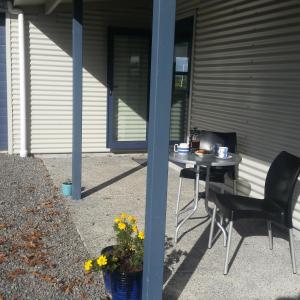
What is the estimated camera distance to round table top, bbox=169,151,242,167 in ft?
11.5

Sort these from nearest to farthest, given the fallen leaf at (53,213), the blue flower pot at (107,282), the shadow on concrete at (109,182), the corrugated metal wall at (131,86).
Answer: the blue flower pot at (107,282), the fallen leaf at (53,213), the shadow on concrete at (109,182), the corrugated metal wall at (131,86)

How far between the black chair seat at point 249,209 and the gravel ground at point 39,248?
43.0 inches

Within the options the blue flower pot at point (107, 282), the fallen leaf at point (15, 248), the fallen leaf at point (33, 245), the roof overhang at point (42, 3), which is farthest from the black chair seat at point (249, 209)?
the roof overhang at point (42, 3)

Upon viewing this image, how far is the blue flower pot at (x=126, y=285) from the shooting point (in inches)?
104

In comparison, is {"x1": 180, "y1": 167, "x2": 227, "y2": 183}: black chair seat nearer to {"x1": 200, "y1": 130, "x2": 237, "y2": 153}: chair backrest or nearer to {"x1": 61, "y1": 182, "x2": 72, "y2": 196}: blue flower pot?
{"x1": 200, "y1": 130, "x2": 237, "y2": 153}: chair backrest

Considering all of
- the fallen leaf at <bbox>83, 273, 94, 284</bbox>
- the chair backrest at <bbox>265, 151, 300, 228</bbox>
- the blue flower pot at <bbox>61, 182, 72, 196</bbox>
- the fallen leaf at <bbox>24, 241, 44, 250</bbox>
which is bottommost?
the fallen leaf at <bbox>83, 273, 94, 284</bbox>

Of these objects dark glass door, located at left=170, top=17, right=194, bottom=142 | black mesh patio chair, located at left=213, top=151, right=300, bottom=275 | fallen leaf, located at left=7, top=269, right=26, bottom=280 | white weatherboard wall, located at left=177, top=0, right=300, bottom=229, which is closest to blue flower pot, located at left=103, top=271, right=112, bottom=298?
fallen leaf, located at left=7, top=269, right=26, bottom=280

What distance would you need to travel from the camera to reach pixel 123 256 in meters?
2.82

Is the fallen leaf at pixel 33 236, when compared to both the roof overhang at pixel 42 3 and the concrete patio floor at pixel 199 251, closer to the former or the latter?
the concrete patio floor at pixel 199 251

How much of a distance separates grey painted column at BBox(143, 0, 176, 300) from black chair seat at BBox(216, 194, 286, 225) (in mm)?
908

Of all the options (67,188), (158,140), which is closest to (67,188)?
(67,188)

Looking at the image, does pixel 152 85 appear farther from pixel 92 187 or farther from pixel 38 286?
pixel 92 187

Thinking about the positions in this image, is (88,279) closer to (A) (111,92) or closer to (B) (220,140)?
(B) (220,140)

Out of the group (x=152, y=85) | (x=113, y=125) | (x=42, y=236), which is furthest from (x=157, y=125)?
(x=113, y=125)
